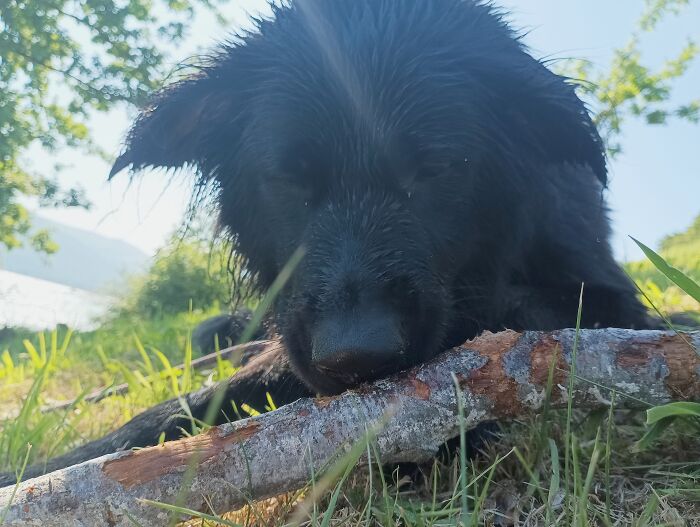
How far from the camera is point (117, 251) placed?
2142 inches

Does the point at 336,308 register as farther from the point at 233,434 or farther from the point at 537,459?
the point at 537,459

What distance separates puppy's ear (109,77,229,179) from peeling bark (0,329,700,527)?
160 cm

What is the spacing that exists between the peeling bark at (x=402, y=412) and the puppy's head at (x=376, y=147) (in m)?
0.29

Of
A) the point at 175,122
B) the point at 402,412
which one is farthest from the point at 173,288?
the point at 402,412

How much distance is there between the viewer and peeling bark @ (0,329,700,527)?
1160 millimetres

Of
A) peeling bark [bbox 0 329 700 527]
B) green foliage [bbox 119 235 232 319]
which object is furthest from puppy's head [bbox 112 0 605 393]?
green foliage [bbox 119 235 232 319]

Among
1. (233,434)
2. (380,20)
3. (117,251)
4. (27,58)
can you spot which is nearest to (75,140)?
(27,58)

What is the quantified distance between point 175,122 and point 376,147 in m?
1.02

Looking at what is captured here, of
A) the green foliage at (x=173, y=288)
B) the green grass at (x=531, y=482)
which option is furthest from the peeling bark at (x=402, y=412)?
the green foliage at (x=173, y=288)

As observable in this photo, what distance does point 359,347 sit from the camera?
139cm

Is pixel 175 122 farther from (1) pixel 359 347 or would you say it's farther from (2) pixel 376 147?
(1) pixel 359 347

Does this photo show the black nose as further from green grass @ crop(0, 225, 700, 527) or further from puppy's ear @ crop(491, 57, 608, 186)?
puppy's ear @ crop(491, 57, 608, 186)

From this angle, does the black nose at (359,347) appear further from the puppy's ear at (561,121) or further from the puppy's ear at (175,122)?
the puppy's ear at (175,122)

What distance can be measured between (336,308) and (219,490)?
562 millimetres
